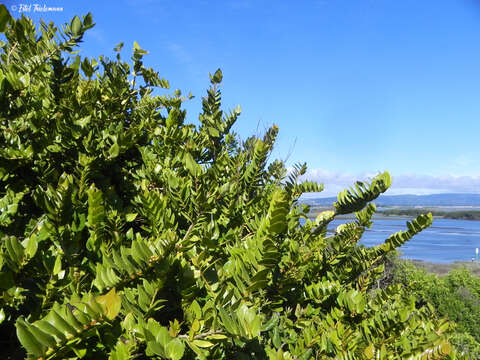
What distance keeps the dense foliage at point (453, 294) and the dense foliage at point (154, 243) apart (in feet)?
58.5

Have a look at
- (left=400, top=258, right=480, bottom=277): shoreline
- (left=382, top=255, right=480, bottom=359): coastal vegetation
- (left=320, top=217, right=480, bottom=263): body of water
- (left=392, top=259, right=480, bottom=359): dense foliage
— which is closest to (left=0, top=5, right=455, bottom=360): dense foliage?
(left=382, top=255, right=480, bottom=359): coastal vegetation

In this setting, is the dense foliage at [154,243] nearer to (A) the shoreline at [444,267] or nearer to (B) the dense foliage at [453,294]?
(B) the dense foliage at [453,294]

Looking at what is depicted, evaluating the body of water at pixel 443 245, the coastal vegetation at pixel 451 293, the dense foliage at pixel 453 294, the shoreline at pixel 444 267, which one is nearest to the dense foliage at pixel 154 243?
the coastal vegetation at pixel 451 293

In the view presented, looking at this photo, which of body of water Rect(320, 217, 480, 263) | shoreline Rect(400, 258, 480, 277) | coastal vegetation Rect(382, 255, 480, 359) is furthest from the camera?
body of water Rect(320, 217, 480, 263)

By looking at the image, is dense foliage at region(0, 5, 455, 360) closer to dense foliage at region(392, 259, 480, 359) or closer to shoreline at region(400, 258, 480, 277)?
dense foliage at region(392, 259, 480, 359)

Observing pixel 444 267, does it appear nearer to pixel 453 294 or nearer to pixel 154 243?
pixel 453 294

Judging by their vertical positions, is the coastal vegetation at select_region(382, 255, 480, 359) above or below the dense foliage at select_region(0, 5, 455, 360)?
below

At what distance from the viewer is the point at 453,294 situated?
21531 mm

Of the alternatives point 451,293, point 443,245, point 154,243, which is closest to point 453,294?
point 451,293

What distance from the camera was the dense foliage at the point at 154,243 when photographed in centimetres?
99

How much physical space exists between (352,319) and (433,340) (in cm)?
40

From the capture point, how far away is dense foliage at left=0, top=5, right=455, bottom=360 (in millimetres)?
988

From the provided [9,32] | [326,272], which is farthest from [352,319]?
[9,32]

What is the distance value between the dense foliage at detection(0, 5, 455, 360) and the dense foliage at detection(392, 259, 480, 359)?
17828 mm
